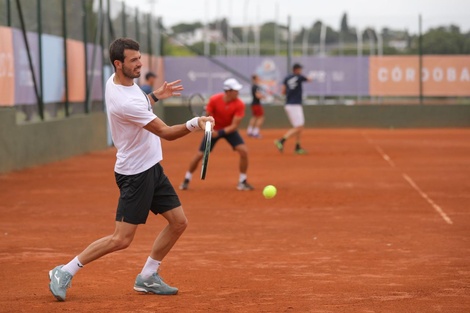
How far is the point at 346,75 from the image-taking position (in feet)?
120

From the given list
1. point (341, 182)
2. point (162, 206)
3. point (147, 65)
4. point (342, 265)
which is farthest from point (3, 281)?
point (147, 65)

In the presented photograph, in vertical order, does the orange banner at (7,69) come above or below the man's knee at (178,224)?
above

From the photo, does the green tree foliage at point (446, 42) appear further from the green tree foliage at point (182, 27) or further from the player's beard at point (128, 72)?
the player's beard at point (128, 72)

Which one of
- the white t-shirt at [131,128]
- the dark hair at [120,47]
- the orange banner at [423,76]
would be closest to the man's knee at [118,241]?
the white t-shirt at [131,128]

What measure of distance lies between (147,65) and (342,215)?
72.0ft

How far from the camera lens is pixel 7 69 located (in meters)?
18.5

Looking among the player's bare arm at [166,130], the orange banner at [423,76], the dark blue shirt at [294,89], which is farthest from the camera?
the orange banner at [423,76]

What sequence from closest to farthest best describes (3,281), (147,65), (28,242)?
(3,281) → (28,242) → (147,65)

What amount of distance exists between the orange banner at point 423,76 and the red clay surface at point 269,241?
53.7 ft

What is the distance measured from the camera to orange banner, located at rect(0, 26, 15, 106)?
715 inches

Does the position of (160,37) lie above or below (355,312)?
above

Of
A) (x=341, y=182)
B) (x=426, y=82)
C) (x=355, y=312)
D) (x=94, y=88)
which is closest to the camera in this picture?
(x=355, y=312)

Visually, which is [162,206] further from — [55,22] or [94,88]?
[94,88]

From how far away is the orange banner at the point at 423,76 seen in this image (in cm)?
3631
